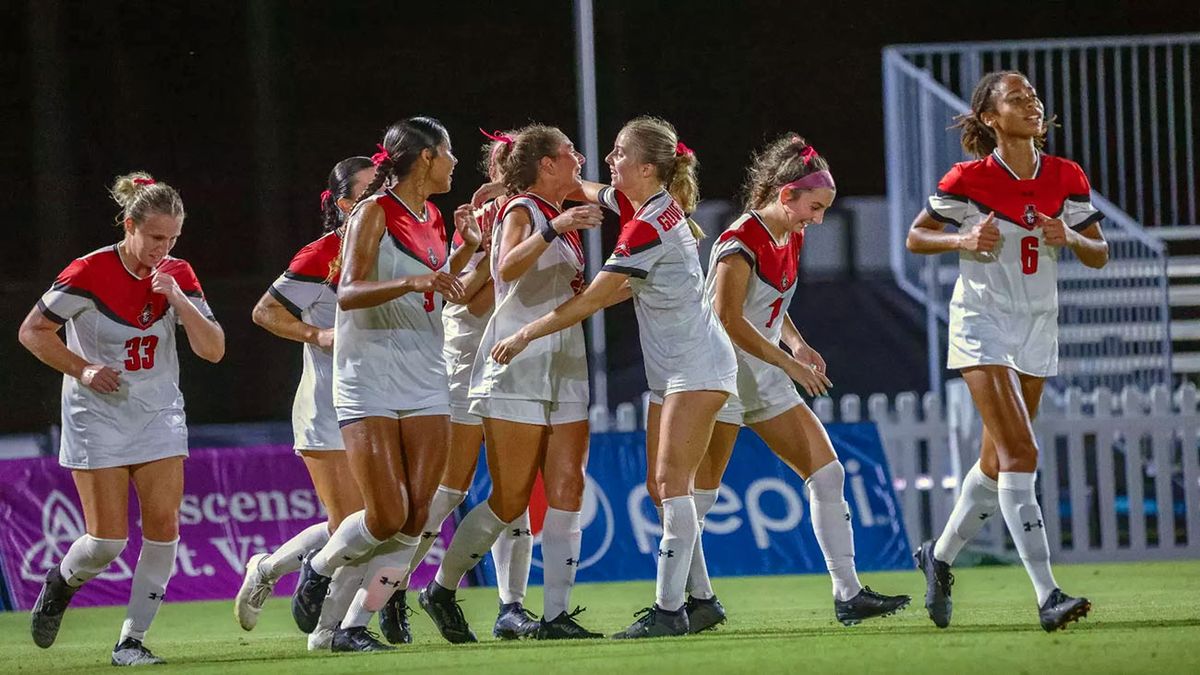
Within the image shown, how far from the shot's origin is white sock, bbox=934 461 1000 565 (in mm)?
7199

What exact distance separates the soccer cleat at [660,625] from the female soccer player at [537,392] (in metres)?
0.28

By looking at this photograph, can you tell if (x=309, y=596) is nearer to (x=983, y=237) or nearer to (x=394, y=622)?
(x=394, y=622)

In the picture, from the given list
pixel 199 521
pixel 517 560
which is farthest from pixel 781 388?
pixel 199 521

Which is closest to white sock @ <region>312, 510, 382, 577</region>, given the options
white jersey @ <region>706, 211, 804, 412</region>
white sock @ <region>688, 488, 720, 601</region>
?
white sock @ <region>688, 488, 720, 601</region>

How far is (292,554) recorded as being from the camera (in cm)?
811

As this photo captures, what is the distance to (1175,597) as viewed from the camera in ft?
28.6

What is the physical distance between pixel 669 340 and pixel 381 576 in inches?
58.7

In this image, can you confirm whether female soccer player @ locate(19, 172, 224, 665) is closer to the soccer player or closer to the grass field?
the grass field

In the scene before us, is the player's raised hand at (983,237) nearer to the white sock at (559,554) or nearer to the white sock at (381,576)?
the white sock at (559,554)

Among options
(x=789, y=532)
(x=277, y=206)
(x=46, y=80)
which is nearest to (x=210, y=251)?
(x=277, y=206)

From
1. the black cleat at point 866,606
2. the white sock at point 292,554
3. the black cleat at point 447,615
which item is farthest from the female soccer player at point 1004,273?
the white sock at point 292,554

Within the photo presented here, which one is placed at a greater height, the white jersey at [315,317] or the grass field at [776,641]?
the white jersey at [315,317]

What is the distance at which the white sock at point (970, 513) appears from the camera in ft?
23.6

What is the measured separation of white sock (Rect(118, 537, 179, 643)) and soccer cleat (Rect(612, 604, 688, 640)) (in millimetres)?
1941
